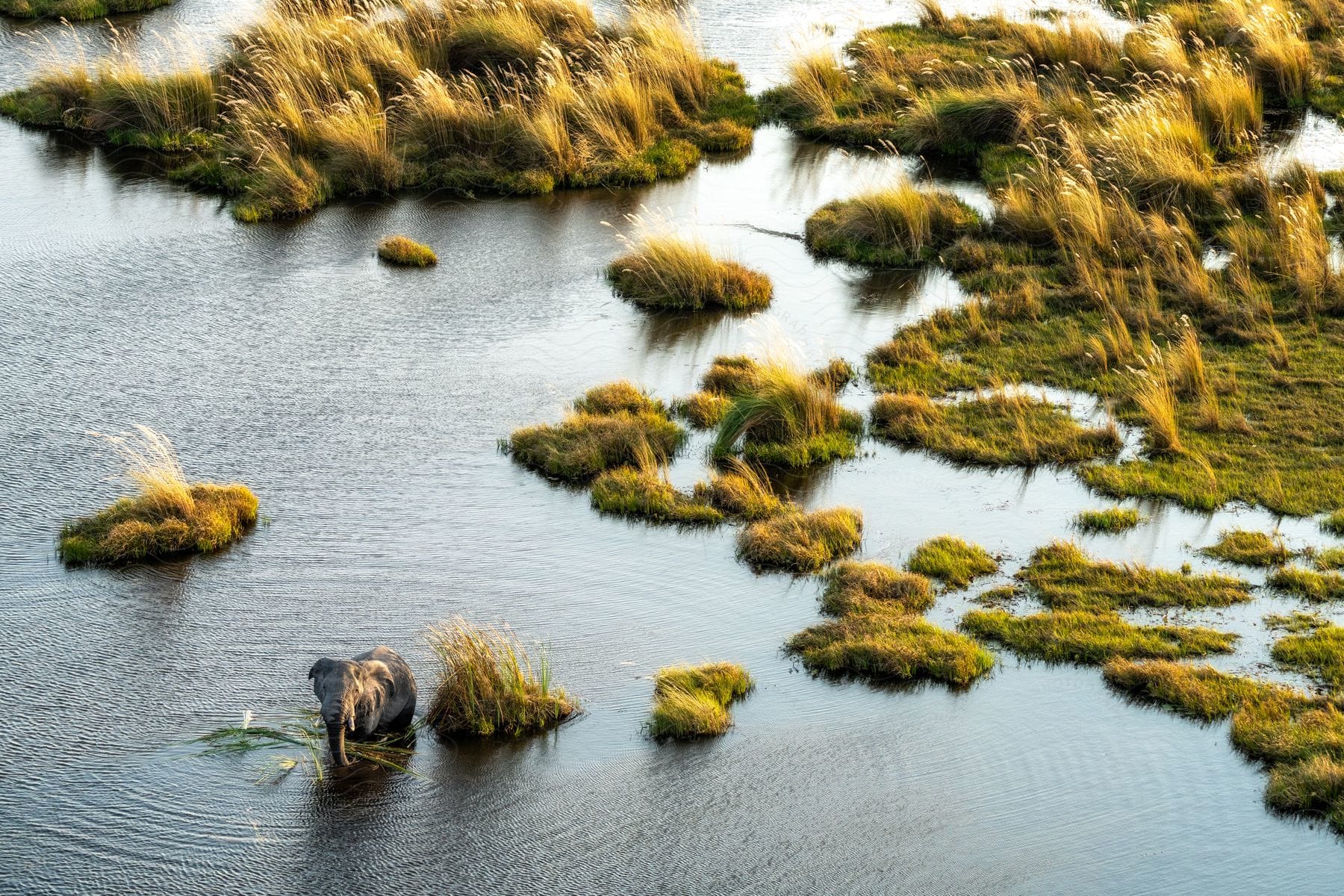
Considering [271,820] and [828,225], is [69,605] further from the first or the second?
[828,225]

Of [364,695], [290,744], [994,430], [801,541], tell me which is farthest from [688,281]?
[290,744]

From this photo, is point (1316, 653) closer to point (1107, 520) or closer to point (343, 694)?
point (1107, 520)

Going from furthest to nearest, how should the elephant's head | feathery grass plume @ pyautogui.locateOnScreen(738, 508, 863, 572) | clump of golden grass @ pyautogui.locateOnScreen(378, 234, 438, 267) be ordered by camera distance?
clump of golden grass @ pyautogui.locateOnScreen(378, 234, 438, 267)
feathery grass plume @ pyautogui.locateOnScreen(738, 508, 863, 572)
the elephant's head

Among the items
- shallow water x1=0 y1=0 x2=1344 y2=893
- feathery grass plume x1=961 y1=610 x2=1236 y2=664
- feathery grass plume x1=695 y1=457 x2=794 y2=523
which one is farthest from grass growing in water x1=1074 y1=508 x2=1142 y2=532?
feathery grass plume x1=695 y1=457 x2=794 y2=523

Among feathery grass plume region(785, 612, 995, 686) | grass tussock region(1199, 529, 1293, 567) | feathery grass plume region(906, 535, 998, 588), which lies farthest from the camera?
grass tussock region(1199, 529, 1293, 567)

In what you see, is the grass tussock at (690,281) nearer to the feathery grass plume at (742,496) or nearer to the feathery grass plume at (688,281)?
the feathery grass plume at (688,281)

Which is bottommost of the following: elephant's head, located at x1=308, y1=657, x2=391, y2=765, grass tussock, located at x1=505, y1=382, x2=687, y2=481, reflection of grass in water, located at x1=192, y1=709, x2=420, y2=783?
reflection of grass in water, located at x1=192, y1=709, x2=420, y2=783

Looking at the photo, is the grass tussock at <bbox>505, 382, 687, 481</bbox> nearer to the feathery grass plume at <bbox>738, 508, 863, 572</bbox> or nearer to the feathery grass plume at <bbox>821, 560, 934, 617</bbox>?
the feathery grass plume at <bbox>738, 508, 863, 572</bbox>

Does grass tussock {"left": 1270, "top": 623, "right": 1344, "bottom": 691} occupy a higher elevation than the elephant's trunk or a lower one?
higher
